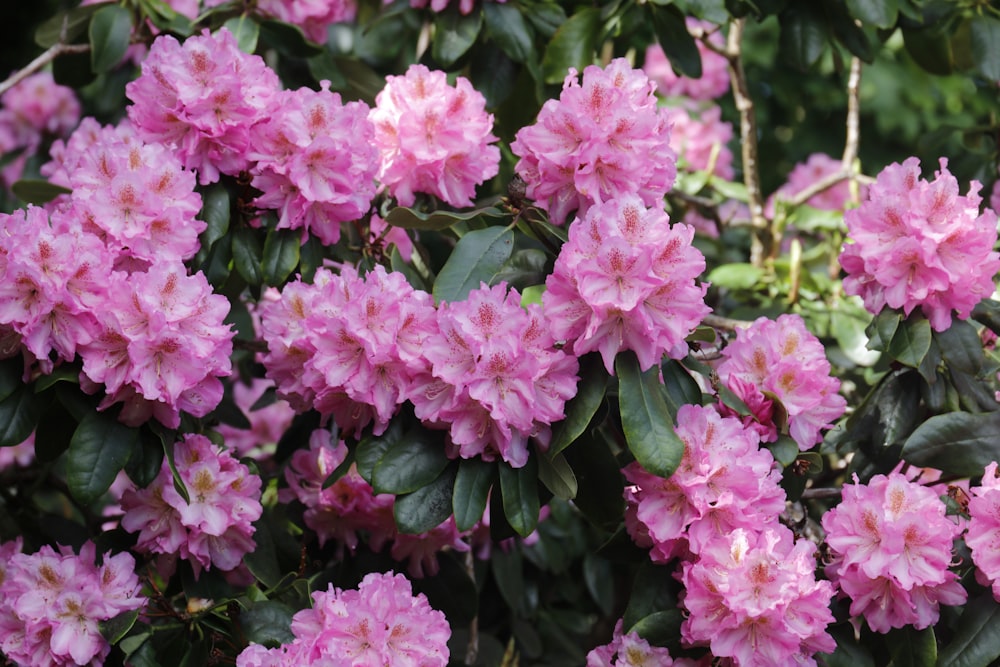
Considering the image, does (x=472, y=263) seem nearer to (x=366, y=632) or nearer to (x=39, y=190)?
(x=366, y=632)

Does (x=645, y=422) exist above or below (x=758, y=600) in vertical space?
above

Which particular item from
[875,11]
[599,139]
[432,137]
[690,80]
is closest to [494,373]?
[599,139]

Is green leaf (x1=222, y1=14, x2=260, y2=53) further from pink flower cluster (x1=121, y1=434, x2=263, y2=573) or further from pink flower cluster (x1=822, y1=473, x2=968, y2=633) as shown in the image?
pink flower cluster (x1=822, y1=473, x2=968, y2=633)

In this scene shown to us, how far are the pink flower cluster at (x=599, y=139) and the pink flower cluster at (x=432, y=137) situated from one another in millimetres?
147

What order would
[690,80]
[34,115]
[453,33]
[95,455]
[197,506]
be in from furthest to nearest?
1. [690,80]
2. [34,115]
3. [453,33]
4. [197,506]
5. [95,455]

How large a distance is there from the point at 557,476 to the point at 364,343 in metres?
0.26

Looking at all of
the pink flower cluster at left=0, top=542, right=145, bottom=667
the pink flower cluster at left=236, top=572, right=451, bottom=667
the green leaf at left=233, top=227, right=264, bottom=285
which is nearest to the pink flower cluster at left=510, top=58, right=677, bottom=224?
the green leaf at left=233, top=227, right=264, bottom=285

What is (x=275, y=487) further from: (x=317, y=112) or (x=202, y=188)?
(x=317, y=112)

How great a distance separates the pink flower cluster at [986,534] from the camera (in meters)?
1.31

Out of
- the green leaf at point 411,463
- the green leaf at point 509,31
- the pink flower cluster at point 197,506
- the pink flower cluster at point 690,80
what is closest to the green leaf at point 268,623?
the pink flower cluster at point 197,506

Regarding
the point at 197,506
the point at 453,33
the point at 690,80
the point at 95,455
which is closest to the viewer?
the point at 95,455

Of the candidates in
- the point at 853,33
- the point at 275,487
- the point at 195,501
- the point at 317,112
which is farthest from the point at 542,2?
the point at 195,501

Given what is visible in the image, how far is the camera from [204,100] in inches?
57.4

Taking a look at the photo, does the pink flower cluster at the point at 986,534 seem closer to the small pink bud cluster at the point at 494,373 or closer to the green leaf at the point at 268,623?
the small pink bud cluster at the point at 494,373
